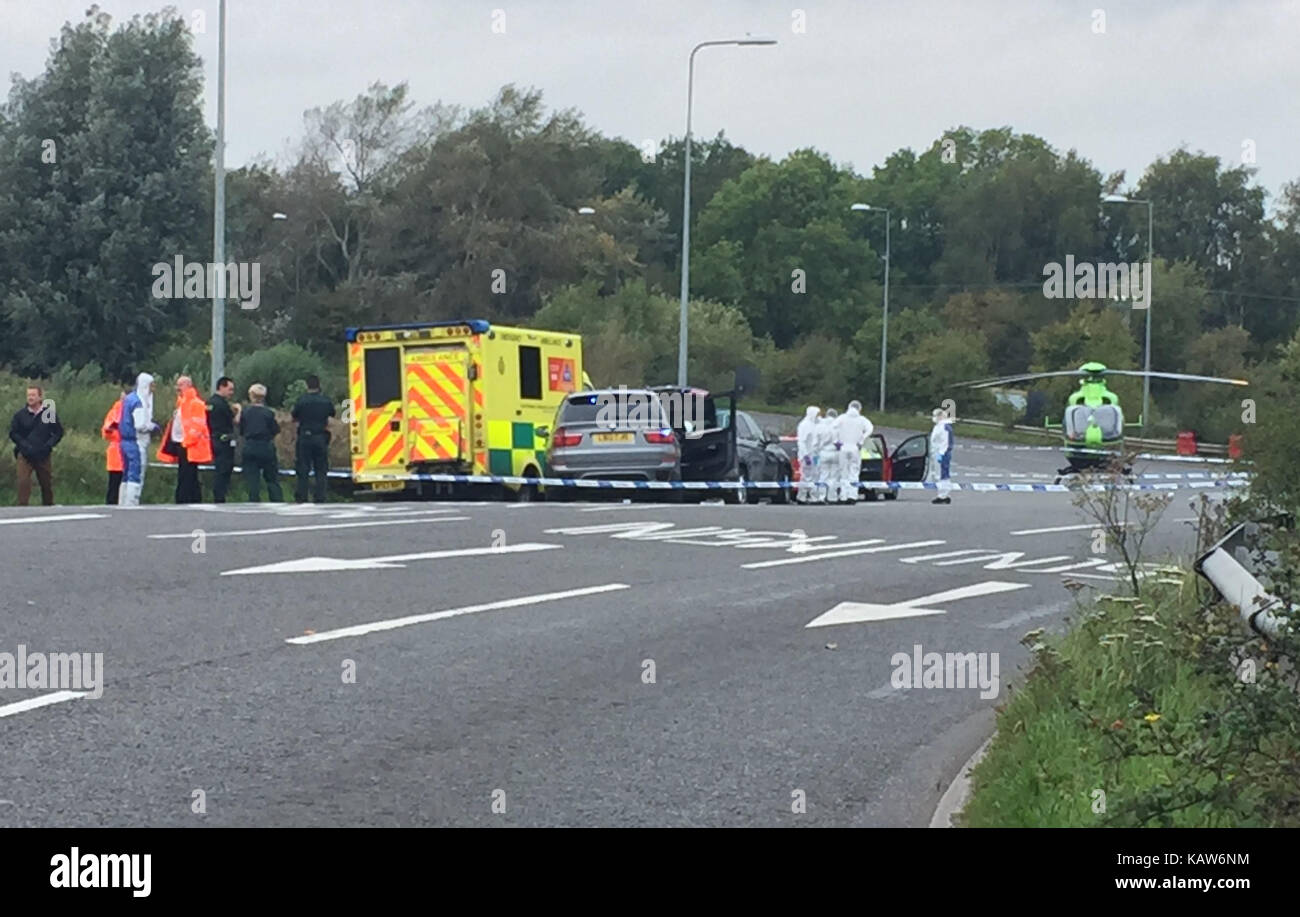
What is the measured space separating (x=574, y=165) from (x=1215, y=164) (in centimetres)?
4656

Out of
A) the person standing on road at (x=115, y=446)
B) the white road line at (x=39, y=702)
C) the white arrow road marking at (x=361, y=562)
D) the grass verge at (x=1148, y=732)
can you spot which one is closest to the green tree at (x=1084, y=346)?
the person standing on road at (x=115, y=446)

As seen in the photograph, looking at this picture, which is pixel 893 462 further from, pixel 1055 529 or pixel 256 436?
pixel 256 436

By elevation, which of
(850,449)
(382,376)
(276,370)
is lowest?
(850,449)

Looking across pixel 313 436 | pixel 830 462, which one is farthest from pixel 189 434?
pixel 830 462

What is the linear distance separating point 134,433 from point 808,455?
12.0m

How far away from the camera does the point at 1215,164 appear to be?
110m

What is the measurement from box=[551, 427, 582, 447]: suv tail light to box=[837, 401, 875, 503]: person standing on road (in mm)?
5100

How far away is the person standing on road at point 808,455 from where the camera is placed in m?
32.9

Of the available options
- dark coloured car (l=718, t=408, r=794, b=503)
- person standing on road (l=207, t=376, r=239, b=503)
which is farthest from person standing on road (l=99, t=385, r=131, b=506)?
dark coloured car (l=718, t=408, r=794, b=503)

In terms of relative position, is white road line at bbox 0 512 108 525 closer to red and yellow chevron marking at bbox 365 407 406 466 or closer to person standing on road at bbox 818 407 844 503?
red and yellow chevron marking at bbox 365 407 406 466

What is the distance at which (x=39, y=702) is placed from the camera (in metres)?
9.77

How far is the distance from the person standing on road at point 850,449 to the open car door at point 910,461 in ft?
22.3
